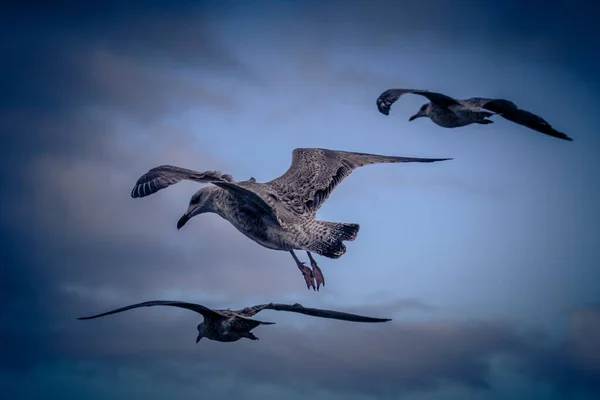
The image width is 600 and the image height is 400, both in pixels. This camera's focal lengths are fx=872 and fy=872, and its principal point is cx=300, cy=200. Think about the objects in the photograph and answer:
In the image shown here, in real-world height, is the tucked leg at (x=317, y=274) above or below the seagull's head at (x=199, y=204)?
below

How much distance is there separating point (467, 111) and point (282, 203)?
140 inches

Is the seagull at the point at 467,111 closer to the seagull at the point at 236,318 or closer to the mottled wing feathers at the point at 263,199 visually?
the mottled wing feathers at the point at 263,199

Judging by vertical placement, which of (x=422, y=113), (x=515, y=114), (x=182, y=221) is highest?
(x=422, y=113)

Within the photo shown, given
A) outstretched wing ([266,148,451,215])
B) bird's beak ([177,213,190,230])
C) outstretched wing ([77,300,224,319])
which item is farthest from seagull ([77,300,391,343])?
outstretched wing ([266,148,451,215])

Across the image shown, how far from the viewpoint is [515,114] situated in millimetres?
14742

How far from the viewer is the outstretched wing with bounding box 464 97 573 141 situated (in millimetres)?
14391

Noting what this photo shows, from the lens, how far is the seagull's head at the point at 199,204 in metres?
15.3

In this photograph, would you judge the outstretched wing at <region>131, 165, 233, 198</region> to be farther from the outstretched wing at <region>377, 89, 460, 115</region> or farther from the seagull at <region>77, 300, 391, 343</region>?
the outstretched wing at <region>377, 89, 460, 115</region>

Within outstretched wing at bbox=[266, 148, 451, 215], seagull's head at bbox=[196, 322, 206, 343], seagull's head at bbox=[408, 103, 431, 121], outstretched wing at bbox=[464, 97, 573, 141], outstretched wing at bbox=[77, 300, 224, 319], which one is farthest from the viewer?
seagull's head at bbox=[408, 103, 431, 121]

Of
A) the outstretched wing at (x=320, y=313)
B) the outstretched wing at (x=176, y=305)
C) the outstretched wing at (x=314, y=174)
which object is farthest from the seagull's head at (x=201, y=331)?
the outstretched wing at (x=314, y=174)

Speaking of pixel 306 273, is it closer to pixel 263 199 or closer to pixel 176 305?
pixel 263 199

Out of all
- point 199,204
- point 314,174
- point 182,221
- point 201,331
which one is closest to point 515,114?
point 314,174

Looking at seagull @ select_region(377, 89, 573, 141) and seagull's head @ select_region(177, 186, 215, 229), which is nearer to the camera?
seagull @ select_region(377, 89, 573, 141)

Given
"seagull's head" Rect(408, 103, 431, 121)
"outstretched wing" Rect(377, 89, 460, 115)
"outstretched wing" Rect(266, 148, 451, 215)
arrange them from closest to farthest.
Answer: "outstretched wing" Rect(377, 89, 460, 115) → "outstretched wing" Rect(266, 148, 451, 215) → "seagull's head" Rect(408, 103, 431, 121)
